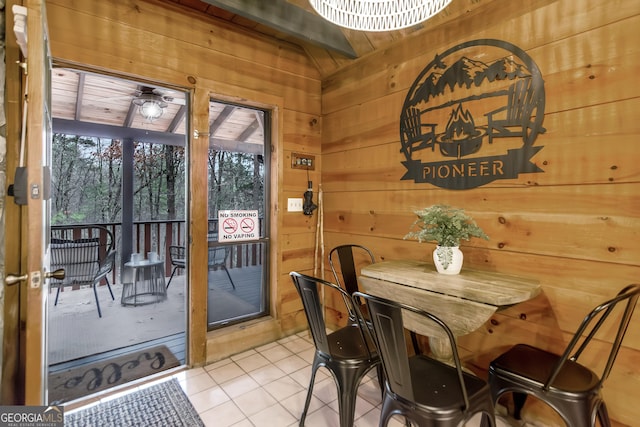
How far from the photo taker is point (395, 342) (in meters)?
1.19

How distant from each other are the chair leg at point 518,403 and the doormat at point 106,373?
2289 mm

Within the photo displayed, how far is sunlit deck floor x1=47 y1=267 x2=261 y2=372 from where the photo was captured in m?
2.65

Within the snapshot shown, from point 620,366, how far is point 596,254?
54 centimetres

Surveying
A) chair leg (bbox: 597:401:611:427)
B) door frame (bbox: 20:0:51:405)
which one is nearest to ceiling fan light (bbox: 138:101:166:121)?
door frame (bbox: 20:0:51:405)

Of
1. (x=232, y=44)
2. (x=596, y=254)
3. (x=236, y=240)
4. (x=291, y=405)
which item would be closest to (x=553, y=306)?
(x=596, y=254)

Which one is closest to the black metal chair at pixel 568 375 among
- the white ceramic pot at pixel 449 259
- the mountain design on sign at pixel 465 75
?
the white ceramic pot at pixel 449 259

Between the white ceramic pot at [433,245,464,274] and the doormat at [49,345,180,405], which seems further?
the doormat at [49,345,180,405]

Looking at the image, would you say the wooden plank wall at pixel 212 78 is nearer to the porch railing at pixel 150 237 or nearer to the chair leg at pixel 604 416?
the chair leg at pixel 604 416

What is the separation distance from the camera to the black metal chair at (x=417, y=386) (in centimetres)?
116

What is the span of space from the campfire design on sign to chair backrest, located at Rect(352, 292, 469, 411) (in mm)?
1171

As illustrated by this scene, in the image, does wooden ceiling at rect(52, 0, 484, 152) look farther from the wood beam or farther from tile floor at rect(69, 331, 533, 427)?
tile floor at rect(69, 331, 533, 427)

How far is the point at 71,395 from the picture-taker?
2.03 m

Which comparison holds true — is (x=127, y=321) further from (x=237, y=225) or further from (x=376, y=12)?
(x=376, y=12)

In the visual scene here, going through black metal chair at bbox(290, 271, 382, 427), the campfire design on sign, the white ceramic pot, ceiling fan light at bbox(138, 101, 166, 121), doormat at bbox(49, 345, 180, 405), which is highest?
ceiling fan light at bbox(138, 101, 166, 121)
